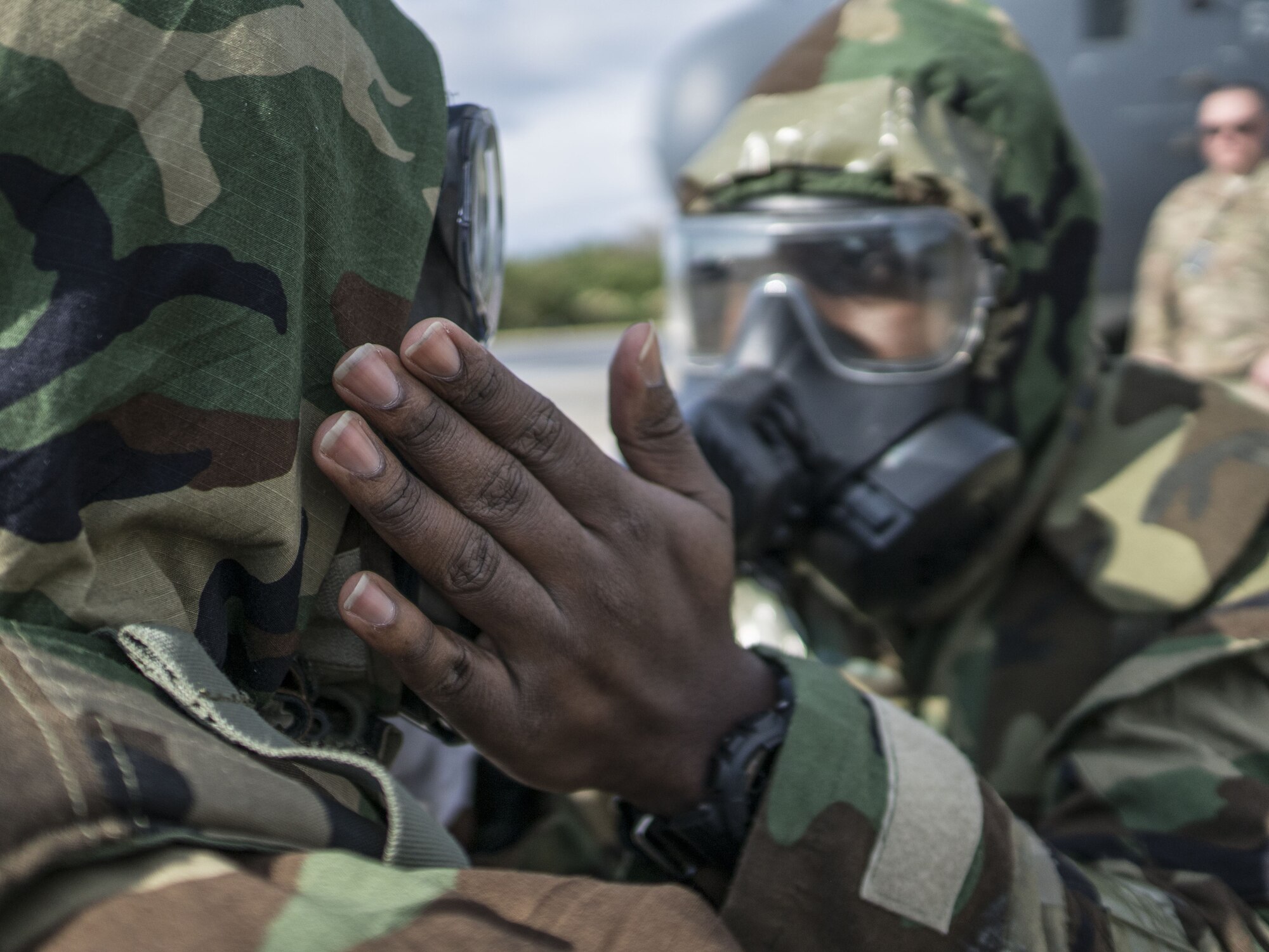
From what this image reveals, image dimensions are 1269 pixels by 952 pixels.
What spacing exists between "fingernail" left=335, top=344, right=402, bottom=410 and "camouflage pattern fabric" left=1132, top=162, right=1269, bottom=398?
358 centimetres

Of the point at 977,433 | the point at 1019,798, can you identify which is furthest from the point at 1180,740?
the point at 977,433

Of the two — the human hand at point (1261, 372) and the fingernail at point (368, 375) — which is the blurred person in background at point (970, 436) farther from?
the human hand at point (1261, 372)

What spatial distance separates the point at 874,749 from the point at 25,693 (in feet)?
2.49

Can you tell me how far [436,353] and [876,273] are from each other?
1.17 meters

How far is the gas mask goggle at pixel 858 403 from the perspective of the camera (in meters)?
1.69

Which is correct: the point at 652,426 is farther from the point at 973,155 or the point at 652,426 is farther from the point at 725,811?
the point at 973,155

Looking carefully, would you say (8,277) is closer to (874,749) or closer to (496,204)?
(496,204)

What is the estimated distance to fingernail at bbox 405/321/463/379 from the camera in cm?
82

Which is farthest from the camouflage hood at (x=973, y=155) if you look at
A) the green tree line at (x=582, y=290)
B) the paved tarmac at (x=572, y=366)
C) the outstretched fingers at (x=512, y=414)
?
the green tree line at (x=582, y=290)

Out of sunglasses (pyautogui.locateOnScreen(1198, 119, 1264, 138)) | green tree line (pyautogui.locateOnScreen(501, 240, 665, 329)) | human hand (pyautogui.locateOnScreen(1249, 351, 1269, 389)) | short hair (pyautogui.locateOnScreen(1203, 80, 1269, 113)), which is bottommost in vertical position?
green tree line (pyautogui.locateOnScreen(501, 240, 665, 329))

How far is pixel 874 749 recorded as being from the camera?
1.07m

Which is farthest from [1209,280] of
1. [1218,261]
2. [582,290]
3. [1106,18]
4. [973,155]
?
[582,290]

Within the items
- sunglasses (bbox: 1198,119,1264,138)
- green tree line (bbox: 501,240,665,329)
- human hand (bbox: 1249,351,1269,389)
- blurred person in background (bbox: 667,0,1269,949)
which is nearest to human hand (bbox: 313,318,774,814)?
blurred person in background (bbox: 667,0,1269,949)

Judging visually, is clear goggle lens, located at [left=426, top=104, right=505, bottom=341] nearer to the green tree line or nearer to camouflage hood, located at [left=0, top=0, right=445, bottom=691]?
camouflage hood, located at [left=0, top=0, right=445, bottom=691]
